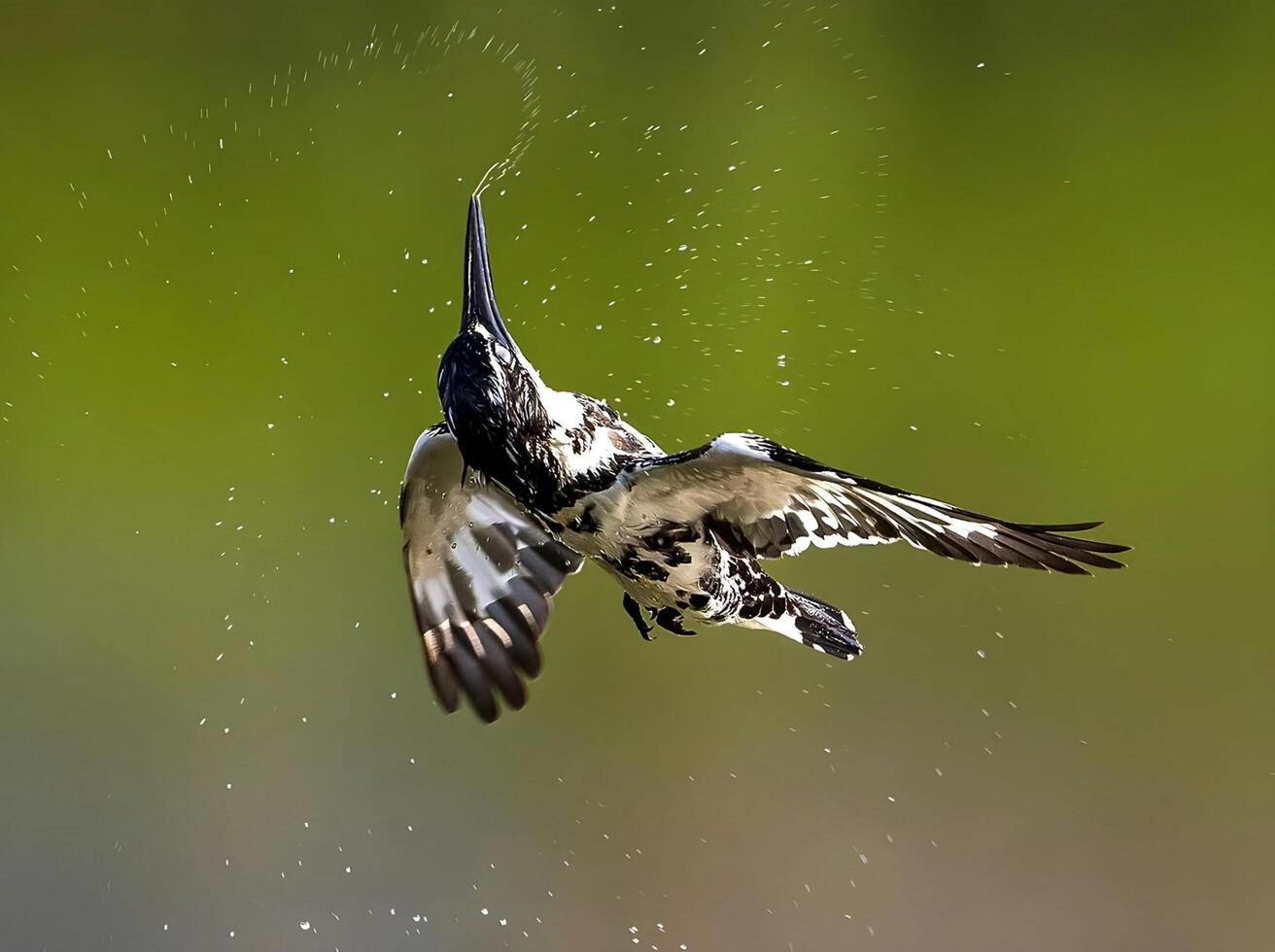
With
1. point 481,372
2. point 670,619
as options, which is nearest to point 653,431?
point 670,619

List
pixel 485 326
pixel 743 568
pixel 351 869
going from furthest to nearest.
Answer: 1. pixel 351 869
2. pixel 743 568
3. pixel 485 326

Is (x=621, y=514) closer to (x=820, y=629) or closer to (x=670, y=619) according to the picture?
(x=670, y=619)

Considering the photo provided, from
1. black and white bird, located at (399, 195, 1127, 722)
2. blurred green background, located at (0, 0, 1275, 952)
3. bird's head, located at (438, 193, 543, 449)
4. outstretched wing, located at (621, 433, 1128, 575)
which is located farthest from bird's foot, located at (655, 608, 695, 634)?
blurred green background, located at (0, 0, 1275, 952)

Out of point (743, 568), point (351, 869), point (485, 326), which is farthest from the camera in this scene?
point (351, 869)

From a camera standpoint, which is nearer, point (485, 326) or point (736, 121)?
point (485, 326)

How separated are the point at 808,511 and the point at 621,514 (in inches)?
6.6

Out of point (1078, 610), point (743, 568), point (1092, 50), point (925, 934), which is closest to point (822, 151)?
point (1092, 50)

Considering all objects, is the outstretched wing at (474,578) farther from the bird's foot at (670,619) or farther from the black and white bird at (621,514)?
the bird's foot at (670,619)

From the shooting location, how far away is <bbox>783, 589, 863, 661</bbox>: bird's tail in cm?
133

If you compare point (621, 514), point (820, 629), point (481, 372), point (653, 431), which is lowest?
point (820, 629)

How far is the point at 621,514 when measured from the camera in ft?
3.68

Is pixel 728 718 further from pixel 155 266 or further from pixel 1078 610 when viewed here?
pixel 155 266

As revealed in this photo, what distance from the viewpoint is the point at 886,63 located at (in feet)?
6.71

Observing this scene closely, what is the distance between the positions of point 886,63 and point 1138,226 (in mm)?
494
